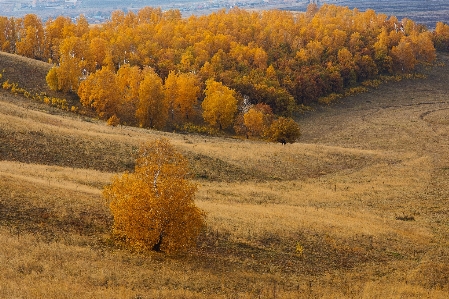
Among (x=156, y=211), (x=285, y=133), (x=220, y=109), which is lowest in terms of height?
(x=220, y=109)

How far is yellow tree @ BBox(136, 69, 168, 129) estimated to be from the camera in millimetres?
88562

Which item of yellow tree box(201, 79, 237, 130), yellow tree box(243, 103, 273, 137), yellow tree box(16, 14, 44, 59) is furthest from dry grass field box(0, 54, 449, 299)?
yellow tree box(16, 14, 44, 59)

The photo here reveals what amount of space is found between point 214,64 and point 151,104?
48.0 meters

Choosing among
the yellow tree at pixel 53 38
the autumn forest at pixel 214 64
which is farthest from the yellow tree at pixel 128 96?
the yellow tree at pixel 53 38

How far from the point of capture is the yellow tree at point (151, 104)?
8856 centimetres

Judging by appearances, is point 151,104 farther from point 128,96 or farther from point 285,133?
point 285,133

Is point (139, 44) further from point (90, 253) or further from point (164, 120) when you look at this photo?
point (90, 253)

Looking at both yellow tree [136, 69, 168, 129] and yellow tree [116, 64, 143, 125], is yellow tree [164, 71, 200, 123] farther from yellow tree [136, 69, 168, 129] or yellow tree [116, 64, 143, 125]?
yellow tree [136, 69, 168, 129]

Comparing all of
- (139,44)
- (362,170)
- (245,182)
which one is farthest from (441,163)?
(139,44)

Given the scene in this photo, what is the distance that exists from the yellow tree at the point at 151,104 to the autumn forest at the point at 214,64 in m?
0.20

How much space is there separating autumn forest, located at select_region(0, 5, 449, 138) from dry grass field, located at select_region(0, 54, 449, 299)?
19.1 m

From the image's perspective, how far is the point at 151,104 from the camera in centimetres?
8869

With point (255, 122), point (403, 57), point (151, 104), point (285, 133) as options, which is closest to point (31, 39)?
point (151, 104)

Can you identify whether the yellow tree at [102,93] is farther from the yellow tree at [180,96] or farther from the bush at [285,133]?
the bush at [285,133]
